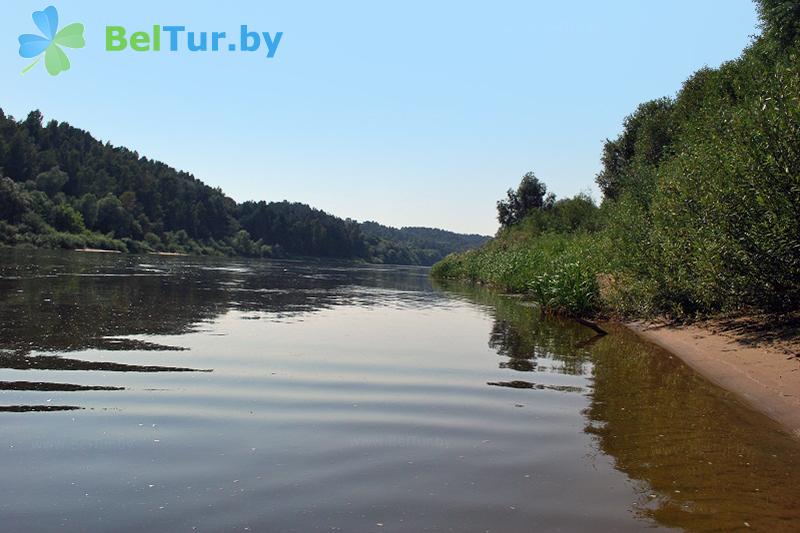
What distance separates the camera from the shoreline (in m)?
10.5

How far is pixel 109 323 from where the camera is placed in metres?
18.5

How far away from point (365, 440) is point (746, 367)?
9.38 metres

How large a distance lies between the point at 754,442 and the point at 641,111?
60.5m

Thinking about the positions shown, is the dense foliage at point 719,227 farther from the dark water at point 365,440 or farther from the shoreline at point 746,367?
the dark water at point 365,440

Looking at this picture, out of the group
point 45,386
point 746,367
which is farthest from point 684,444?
point 45,386

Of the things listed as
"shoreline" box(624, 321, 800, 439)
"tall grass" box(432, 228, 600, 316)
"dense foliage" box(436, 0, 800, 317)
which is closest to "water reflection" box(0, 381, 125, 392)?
"shoreline" box(624, 321, 800, 439)

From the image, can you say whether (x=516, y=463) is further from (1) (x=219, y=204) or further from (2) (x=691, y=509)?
(1) (x=219, y=204)

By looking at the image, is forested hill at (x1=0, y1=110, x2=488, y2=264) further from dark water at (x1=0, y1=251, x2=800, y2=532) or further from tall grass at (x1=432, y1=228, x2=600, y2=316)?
dark water at (x1=0, y1=251, x2=800, y2=532)

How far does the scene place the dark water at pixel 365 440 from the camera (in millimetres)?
5867

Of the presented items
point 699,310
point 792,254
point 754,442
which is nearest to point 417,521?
point 754,442

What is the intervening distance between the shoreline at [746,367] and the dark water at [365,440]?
46cm

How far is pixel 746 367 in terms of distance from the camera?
1352 cm

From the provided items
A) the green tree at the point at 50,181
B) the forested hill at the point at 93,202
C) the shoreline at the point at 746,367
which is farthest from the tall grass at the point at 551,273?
the green tree at the point at 50,181

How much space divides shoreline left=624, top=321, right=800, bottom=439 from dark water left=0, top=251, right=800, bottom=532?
0.46m
